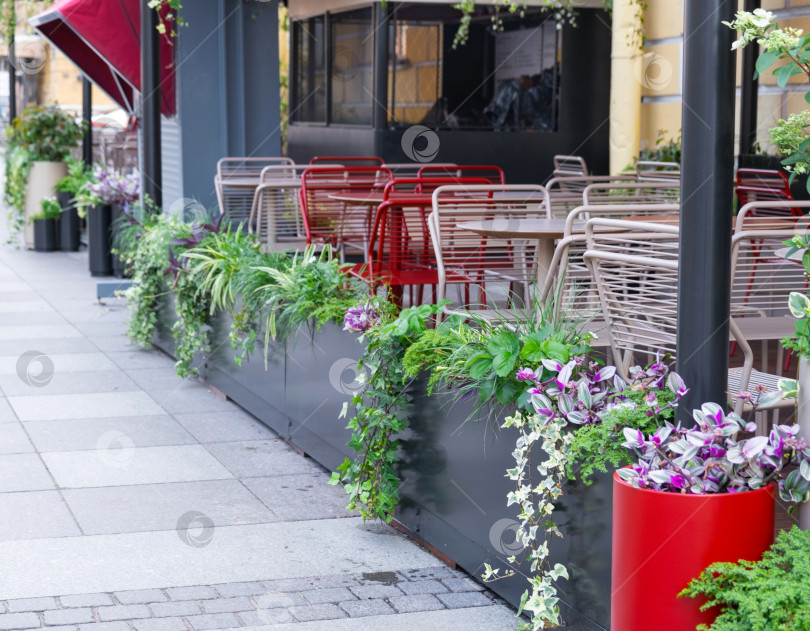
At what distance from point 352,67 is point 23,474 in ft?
33.1

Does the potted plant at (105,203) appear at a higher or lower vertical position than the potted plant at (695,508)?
higher

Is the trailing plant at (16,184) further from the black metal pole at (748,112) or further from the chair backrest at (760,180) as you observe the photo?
the chair backrest at (760,180)

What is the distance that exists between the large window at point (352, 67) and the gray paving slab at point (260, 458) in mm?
8558

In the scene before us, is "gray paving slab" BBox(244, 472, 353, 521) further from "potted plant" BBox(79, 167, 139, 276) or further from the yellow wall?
the yellow wall

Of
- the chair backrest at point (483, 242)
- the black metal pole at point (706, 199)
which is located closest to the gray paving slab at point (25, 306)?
the chair backrest at point (483, 242)

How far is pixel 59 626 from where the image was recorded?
3660mm

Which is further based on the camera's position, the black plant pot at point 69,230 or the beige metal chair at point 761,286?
the black plant pot at point 69,230

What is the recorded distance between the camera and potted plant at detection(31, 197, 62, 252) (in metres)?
15.2

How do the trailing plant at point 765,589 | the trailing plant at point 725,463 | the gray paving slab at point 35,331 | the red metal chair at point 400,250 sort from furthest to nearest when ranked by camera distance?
1. the gray paving slab at point 35,331
2. the red metal chair at point 400,250
3. the trailing plant at point 725,463
4. the trailing plant at point 765,589

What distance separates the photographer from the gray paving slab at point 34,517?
4.58 meters

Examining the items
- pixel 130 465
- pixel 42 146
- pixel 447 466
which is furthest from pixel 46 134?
pixel 447 466

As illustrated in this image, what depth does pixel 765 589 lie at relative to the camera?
105 inches

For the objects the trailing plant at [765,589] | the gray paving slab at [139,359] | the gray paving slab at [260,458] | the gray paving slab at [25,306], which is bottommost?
the gray paving slab at [260,458]

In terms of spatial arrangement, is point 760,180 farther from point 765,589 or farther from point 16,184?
point 16,184
